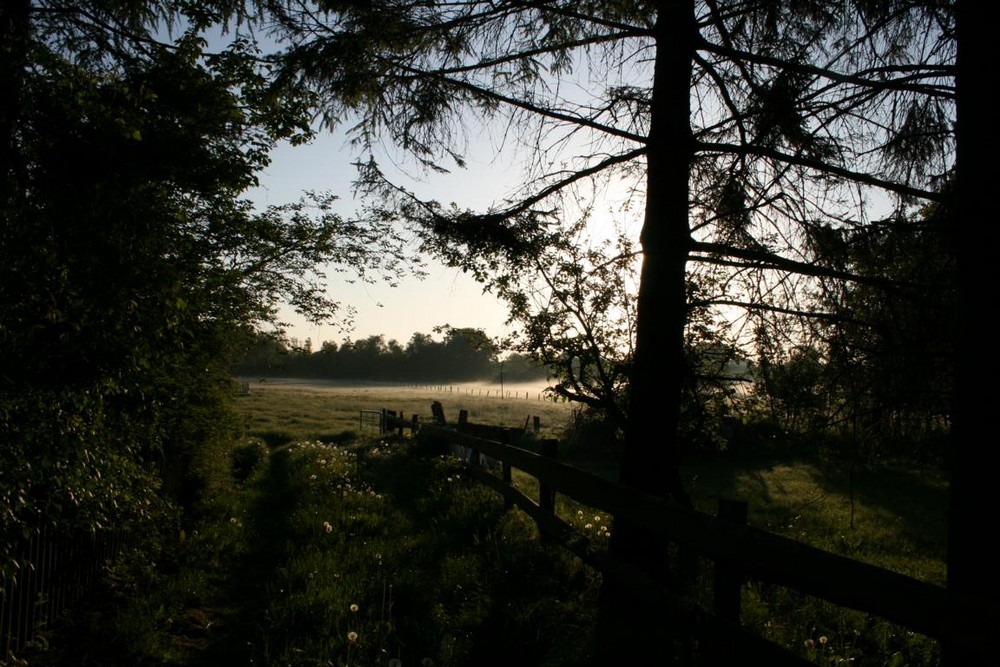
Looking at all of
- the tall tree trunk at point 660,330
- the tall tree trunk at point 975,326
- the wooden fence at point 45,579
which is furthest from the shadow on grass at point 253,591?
the tall tree trunk at point 975,326

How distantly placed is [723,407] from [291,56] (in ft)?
19.1

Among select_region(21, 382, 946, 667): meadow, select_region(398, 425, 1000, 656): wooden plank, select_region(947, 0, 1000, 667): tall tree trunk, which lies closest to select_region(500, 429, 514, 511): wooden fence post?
select_region(21, 382, 946, 667): meadow

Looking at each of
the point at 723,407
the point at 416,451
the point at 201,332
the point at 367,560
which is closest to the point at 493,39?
the point at 201,332

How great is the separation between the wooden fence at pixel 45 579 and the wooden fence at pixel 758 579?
144 inches

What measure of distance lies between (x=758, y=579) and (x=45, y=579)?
5192 millimetres

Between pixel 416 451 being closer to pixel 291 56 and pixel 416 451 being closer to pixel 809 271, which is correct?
pixel 291 56

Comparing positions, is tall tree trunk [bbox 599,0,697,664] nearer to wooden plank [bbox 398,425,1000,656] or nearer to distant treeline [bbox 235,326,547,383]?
wooden plank [bbox 398,425,1000,656]

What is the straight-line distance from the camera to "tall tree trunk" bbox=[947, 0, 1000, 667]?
3014 mm

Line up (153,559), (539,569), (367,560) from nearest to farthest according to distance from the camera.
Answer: (539,569) → (367,560) → (153,559)

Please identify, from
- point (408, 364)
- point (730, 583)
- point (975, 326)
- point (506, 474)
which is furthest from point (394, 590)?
point (408, 364)

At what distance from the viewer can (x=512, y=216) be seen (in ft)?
20.4

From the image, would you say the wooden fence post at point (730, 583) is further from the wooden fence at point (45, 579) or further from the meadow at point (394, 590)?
the wooden fence at point (45, 579)

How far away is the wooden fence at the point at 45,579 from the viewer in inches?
159

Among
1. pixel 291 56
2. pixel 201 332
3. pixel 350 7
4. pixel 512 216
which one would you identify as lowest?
pixel 201 332
